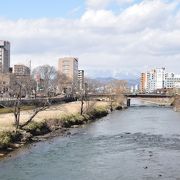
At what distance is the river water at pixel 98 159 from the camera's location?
2712 centimetres

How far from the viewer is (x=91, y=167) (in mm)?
29547

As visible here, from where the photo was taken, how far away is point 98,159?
32594 mm

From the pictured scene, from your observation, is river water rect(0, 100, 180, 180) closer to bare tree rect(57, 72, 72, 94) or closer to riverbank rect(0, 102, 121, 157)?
riverbank rect(0, 102, 121, 157)

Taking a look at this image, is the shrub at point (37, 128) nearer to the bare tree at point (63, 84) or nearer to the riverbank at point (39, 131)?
the riverbank at point (39, 131)

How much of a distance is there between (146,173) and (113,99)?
100383mm

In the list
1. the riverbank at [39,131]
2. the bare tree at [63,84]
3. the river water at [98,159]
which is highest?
the bare tree at [63,84]

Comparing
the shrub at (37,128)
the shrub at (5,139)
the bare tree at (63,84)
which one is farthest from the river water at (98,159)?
the bare tree at (63,84)

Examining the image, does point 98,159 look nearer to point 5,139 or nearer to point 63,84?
point 5,139

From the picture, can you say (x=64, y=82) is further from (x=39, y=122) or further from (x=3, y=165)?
(x=3, y=165)

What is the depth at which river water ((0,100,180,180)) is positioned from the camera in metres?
27.1

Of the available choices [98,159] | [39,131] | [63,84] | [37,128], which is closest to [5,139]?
[98,159]

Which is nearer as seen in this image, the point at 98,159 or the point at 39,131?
the point at 98,159

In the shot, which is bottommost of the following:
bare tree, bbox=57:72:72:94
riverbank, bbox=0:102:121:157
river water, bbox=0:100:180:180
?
river water, bbox=0:100:180:180

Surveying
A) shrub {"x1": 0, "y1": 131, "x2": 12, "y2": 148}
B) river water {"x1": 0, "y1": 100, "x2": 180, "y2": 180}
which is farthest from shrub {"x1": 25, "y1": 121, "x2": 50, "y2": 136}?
shrub {"x1": 0, "y1": 131, "x2": 12, "y2": 148}
